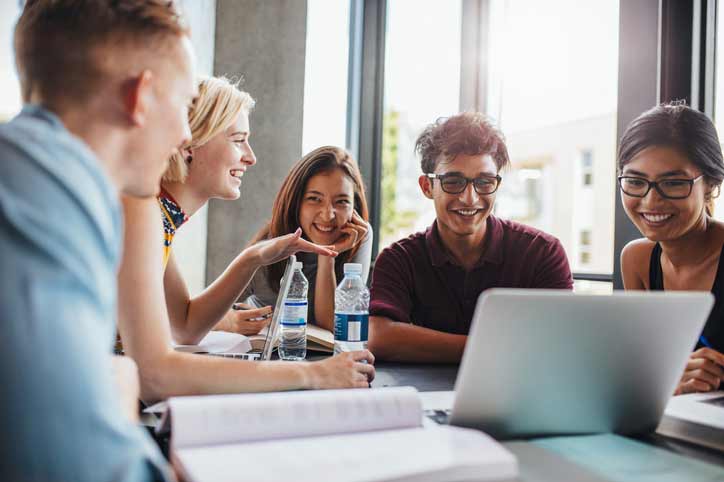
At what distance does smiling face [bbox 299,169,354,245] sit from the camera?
2.35m

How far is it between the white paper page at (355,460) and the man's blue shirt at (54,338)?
0.10 metres

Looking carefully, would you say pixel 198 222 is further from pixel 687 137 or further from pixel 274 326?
pixel 687 137

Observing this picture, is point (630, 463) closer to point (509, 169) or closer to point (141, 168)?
point (141, 168)

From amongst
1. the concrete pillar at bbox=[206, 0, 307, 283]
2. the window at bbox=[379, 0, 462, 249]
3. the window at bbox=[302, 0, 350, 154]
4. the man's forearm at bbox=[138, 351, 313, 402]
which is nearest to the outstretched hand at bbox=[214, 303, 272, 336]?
the man's forearm at bbox=[138, 351, 313, 402]

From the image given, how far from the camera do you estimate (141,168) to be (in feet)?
2.12

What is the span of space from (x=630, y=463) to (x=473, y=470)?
0.68 ft

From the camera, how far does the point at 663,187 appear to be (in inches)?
56.1

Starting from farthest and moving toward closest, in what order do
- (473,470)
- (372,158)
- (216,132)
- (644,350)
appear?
1. (372,158)
2. (216,132)
3. (644,350)
4. (473,470)

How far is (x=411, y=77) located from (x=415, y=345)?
2.66 m

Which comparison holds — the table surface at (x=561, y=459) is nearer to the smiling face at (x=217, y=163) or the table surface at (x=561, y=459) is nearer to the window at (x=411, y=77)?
the smiling face at (x=217, y=163)

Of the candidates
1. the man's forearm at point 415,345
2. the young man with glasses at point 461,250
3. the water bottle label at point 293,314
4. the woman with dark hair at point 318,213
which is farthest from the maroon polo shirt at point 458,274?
the woman with dark hair at point 318,213

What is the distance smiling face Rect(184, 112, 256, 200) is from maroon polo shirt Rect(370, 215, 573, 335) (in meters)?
0.50

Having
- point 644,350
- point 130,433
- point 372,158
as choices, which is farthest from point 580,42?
point 130,433

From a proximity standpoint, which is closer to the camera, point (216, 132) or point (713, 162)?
point (713, 162)
